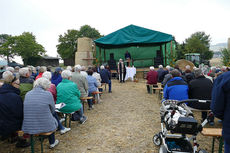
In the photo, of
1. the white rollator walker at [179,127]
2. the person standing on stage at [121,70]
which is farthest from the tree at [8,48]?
the white rollator walker at [179,127]

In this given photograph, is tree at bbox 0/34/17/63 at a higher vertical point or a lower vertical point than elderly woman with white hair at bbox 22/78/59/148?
higher

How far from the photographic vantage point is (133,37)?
1409cm

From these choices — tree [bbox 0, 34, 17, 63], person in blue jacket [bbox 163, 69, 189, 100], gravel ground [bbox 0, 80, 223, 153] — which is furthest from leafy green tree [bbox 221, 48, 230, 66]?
tree [bbox 0, 34, 17, 63]

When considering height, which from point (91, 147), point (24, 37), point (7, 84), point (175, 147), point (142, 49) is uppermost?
point (24, 37)

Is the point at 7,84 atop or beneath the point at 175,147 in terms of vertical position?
atop

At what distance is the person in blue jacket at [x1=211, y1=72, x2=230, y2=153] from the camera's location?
1875mm

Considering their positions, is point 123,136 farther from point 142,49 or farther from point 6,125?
point 142,49

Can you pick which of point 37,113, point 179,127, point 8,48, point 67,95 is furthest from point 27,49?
point 179,127

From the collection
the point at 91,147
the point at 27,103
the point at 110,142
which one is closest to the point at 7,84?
the point at 27,103

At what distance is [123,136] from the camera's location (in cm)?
403

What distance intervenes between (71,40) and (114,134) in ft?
171

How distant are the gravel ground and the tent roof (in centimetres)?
847

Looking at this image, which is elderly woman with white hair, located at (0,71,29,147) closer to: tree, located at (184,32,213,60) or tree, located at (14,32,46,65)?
tree, located at (184,32,213,60)

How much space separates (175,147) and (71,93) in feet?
9.39
